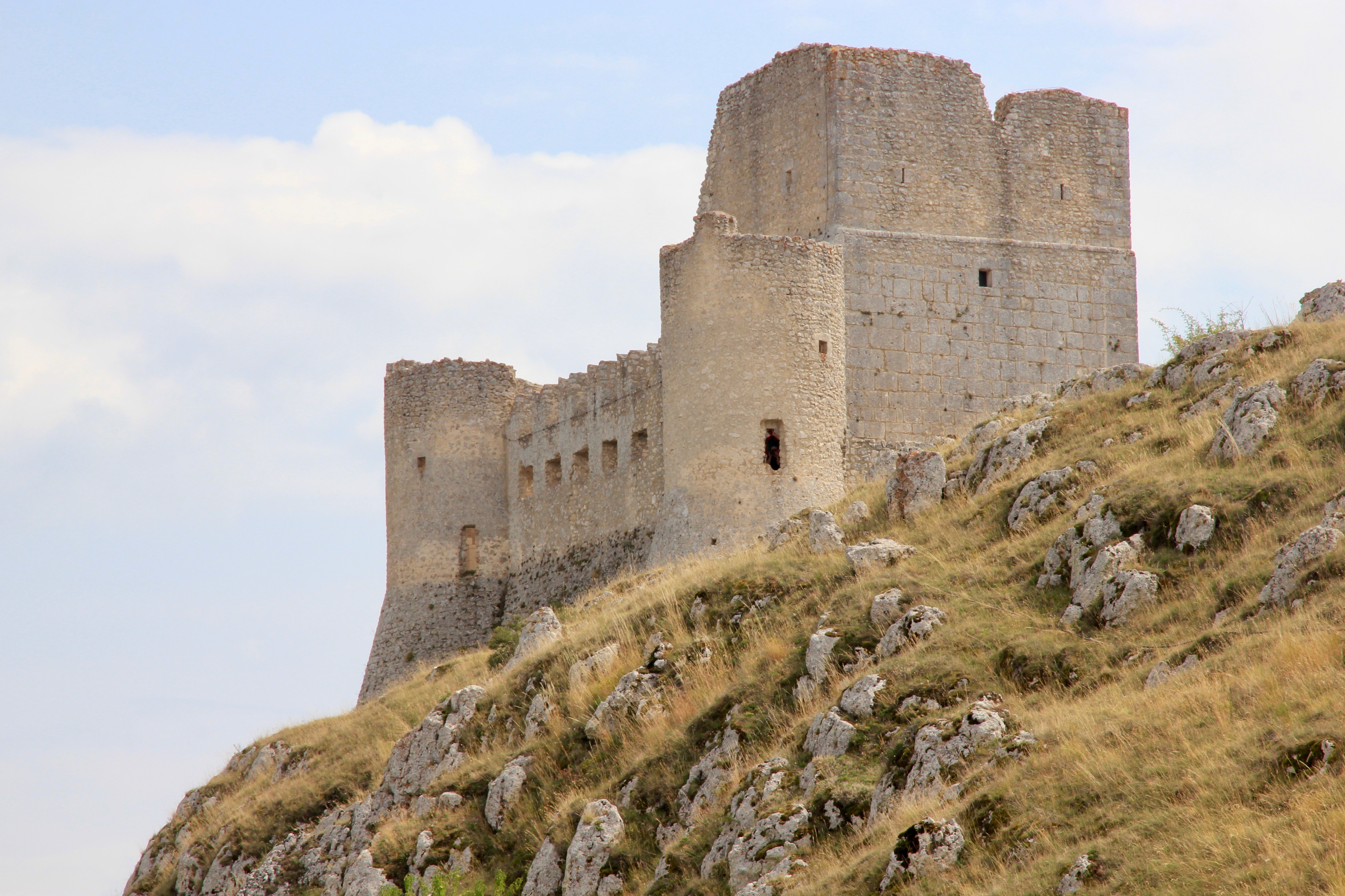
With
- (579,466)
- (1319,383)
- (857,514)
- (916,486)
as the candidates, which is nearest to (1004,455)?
(916,486)

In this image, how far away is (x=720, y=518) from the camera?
24.3 metres

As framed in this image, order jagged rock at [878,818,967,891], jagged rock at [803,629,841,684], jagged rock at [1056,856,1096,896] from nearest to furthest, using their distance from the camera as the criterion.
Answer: jagged rock at [1056,856,1096,896], jagged rock at [878,818,967,891], jagged rock at [803,629,841,684]

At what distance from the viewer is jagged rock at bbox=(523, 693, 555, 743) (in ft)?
54.6

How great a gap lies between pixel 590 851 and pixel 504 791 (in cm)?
213

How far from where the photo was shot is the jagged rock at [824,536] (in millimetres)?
17016

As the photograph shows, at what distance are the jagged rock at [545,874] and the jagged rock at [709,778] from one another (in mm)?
1247

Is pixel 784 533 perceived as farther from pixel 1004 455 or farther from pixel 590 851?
pixel 590 851

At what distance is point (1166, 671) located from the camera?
11539mm

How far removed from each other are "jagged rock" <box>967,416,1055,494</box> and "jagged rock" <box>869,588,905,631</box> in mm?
2826

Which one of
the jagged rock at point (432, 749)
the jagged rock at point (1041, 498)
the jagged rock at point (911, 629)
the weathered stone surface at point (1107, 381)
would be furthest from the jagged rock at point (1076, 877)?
the weathered stone surface at point (1107, 381)

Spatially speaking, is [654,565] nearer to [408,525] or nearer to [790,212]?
[790,212]

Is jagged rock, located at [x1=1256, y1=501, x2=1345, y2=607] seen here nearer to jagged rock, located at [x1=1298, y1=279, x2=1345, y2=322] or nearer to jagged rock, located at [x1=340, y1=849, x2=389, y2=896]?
jagged rock, located at [x1=1298, y1=279, x2=1345, y2=322]

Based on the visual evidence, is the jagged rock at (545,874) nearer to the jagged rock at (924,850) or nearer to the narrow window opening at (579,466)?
the jagged rock at (924,850)

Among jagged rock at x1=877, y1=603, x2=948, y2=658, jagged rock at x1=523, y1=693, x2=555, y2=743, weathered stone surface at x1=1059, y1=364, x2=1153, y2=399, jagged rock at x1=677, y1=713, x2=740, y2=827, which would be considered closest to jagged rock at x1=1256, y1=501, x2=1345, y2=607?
jagged rock at x1=877, y1=603, x2=948, y2=658
